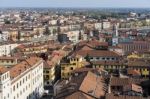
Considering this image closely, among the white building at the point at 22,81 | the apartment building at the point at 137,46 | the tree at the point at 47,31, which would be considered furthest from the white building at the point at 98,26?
the white building at the point at 22,81

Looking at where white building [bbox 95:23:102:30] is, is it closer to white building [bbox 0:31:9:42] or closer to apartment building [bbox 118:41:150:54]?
white building [bbox 0:31:9:42]

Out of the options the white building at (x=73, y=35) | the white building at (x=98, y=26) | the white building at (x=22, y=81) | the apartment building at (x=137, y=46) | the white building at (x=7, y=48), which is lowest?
the white building at (x=98, y=26)

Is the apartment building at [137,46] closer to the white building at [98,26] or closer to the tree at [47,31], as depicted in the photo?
the tree at [47,31]

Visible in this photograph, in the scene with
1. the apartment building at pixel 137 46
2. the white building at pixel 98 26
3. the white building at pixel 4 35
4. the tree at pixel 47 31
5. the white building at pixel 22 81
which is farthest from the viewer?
Result: the white building at pixel 98 26

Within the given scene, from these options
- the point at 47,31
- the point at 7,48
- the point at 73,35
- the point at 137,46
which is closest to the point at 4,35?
the point at 73,35

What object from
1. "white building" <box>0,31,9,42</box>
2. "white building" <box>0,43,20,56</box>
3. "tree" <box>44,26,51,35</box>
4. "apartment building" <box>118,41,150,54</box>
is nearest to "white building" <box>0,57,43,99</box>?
"white building" <box>0,43,20,56</box>

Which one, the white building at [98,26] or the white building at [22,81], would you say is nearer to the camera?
the white building at [22,81]

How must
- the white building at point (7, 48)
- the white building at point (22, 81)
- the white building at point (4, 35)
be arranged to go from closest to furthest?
the white building at point (22, 81) → the white building at point (7, 48) → the white building at point (4, 35)

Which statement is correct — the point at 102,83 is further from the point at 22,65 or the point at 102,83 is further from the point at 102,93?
the point at 22,65

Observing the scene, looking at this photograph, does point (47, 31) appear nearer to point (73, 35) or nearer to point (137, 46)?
point (73, 35)

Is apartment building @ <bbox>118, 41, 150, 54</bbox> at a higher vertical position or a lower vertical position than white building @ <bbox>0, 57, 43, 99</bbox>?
lower
